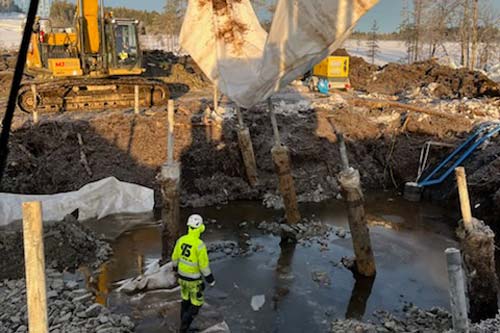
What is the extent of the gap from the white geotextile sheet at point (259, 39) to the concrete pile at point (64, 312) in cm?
369

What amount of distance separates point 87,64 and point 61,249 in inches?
344

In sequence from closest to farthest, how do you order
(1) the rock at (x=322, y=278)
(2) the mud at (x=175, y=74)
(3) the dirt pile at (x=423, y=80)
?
(1) the rock at (x=322, y=278) → (3) the dirt pile at (x=423, y=80) → (2) the mud at (x=175, y=74)

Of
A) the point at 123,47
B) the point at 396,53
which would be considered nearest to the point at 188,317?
the point at 123,47

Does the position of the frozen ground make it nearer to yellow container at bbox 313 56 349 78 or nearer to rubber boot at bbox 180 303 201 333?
yellow container at bbox 313 56 349 78

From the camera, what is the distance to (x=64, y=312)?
654 cm

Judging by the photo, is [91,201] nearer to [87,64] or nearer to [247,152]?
[247,152]

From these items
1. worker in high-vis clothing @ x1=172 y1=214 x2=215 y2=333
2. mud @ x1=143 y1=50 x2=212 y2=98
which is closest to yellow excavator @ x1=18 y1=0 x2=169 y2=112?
mud @ x1=143 y1=50 x2=212 y2=98

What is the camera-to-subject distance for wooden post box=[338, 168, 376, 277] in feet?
24.7

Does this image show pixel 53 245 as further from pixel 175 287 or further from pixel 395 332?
pixel 395 332

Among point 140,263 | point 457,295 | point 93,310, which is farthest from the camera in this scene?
point 140,263

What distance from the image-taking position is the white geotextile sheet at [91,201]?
31.9ft

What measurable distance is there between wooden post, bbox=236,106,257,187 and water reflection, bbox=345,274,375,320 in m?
5.31

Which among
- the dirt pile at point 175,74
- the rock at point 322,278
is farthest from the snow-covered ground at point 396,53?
the rock at point 322,278

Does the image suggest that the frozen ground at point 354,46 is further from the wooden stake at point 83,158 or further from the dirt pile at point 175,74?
the wooden stake at point 83,158
